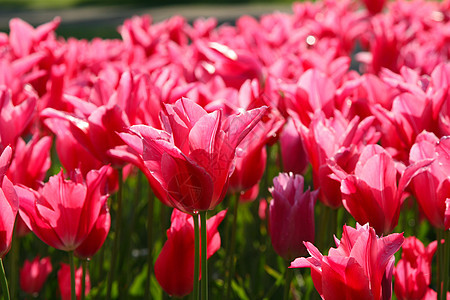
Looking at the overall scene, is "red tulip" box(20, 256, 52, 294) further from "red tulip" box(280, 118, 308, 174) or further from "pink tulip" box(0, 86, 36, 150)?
"red tulip" box(280, 118, 308, 174)

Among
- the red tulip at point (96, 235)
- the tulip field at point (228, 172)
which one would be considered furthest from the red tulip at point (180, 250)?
the red tulip at point (96, 235)

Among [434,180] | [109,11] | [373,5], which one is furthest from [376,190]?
[109,11]

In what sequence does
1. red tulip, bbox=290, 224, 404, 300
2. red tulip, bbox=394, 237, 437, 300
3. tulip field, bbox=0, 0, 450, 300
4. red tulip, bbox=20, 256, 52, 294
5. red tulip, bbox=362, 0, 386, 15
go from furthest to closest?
red tulip, bbox=362, 0, 386, 15 → red tulip, bbox=20, 256, 52, 294 → red tulip, bbox=394, 237, 437, 300 → tulip field, bbox=0, 0, 450, 300 → red tulip, bbox=290, 224, 404, 300

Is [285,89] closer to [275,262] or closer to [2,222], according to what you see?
[275,262]

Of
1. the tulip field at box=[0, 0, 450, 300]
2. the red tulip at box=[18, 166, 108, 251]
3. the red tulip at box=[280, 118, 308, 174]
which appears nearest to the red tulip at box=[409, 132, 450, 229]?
the tulip field at box=[0, 0, 450, 300]

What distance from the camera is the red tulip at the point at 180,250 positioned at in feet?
4.67

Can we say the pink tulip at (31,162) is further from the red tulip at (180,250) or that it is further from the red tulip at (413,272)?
the red tulip at (413,272)

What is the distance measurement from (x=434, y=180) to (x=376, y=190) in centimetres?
13

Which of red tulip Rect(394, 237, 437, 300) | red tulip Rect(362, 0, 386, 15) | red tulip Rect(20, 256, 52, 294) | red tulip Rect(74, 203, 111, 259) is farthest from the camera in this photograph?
red tulip Rect(362, 0, 386, 15)

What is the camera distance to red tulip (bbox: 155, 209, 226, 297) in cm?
142

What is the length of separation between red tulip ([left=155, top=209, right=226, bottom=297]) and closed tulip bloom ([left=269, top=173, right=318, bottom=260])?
14 cm

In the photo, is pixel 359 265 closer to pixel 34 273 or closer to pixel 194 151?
pixel 194 151

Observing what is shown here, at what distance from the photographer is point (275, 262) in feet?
7.77

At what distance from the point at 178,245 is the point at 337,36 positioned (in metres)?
2.60
